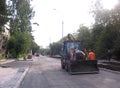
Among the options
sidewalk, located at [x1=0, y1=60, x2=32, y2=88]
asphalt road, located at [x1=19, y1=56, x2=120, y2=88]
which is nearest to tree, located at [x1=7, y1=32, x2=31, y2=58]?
sidewalk, located at [x1=0, y1=60, x2=32, y2=88]

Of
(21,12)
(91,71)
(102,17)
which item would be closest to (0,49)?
(21,12)

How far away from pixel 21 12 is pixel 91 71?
53.0 meters

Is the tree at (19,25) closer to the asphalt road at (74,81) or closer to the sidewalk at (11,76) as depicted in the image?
the sidewalk at (11,76)

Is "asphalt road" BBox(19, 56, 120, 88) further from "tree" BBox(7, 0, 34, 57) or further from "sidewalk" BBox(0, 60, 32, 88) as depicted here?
"tree" BBox(7, 0, 34, 57)

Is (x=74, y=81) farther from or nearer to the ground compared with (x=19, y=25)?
nearer to the ground

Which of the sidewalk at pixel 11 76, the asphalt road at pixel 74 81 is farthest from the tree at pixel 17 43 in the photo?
the asphalt road at pixel 74 81

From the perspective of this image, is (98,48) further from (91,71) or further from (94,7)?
(91,71)

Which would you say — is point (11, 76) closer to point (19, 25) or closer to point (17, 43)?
point (19, 25)

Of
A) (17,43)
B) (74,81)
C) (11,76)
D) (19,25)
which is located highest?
(19,25)

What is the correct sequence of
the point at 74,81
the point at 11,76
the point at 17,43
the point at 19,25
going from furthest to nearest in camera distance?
the point at 17,43 < the point at 19,25 < the point at 11,76 < the point at 74,81

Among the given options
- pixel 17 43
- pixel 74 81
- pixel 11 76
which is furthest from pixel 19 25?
pixel 74 81

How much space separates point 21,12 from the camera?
261ft

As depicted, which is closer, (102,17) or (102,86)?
(102,86)

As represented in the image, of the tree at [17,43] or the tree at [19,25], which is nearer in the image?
the tree at [19,25]
